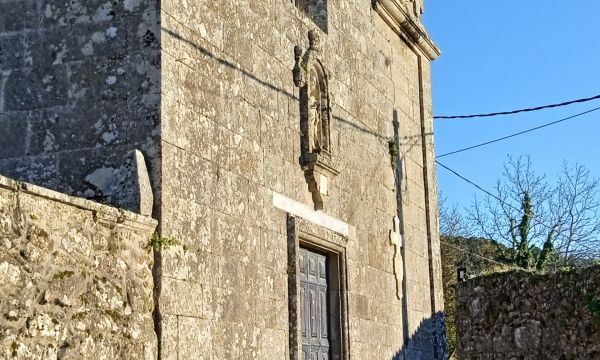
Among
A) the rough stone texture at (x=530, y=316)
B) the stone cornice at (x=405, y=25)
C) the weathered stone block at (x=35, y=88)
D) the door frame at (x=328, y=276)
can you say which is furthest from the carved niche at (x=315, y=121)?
the weathered stone block at (x=35, y=88)

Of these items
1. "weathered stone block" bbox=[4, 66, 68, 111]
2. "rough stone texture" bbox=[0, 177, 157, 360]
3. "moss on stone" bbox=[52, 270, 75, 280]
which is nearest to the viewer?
"rough stone texture" bbox=[0, 177, 157, 360]

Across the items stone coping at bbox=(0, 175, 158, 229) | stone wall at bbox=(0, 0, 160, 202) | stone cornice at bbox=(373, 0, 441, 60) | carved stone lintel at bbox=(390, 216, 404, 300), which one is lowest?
stone coping at bbox=(0, 175, 158, 229)

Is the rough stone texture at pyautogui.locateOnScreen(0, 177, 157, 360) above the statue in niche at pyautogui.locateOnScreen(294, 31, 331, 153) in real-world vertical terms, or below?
below

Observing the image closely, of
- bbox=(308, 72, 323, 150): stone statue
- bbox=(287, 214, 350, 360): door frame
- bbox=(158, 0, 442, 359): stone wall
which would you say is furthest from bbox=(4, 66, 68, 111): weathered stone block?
bbox=(308, 72, 323, 150): stone statue

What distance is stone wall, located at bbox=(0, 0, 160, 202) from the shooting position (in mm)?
5941

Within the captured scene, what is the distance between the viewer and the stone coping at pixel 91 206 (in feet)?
15.3

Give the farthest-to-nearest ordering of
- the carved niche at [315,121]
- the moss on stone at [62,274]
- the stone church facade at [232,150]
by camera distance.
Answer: the carved niche at [315,121]
the stone church facade at [232,150]
the moss on stone at [62,274]

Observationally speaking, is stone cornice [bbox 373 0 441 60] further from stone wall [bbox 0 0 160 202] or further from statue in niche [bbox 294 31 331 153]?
stone wall [bbox 0 0 160 202]

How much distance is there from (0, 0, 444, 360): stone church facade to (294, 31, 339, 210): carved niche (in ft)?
0.05

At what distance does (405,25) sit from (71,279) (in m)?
6.76

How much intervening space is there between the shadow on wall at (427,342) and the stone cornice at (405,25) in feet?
11.0

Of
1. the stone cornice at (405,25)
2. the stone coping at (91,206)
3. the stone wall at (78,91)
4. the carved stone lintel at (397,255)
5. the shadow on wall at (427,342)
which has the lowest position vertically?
the shadow on wall at (427,342)

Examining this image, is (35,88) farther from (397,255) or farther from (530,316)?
(530,316)

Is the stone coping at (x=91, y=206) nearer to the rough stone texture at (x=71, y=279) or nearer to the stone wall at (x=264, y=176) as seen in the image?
the rough stone texture at (x=71, y=279)
